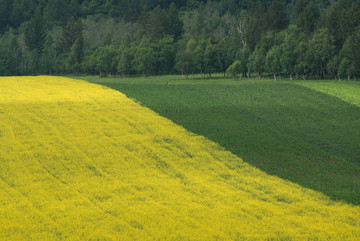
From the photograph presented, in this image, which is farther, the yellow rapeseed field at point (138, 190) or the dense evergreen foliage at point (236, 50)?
the dense evergreen foliage at point (236, 50)

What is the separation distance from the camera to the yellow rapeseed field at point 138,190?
78.1 ft

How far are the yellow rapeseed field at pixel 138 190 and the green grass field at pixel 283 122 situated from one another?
7.34 ft

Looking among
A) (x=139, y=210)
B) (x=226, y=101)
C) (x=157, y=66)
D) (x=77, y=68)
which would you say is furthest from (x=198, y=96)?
(x=77, y=68)

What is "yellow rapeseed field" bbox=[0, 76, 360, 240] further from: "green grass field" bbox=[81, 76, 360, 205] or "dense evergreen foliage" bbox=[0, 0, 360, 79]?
"dense evergreen foliage" bbox=[0, 0, 360, 79]

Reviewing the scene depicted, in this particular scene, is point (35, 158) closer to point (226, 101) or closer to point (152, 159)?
point (152, 159)

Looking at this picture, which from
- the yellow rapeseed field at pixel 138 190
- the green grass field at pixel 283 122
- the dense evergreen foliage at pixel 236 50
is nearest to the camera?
the yellow rapeseed field at pixel 138 190

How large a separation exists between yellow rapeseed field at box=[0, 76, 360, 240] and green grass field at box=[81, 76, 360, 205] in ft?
7.34

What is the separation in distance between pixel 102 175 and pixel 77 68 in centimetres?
11663

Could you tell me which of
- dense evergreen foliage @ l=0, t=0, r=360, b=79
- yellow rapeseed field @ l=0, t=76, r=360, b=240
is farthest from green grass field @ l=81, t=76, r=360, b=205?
dense evergreen foliage @ l=0, t=0, r=360, b=79

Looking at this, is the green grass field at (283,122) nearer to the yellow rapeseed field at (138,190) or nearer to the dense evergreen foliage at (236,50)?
the yellow rapeseed field at (138,190)

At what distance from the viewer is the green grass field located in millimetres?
37500

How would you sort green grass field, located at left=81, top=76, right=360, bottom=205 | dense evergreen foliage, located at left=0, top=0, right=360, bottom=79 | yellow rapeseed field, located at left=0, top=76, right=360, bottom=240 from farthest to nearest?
dense evergreen foliage, located at left=0, top=0, right=360, bottom=79, green grass field, located at left=81, top=76, right=360, bottom=205, yellow rapeseed field, located at left=0, top=76, right=360, bottom=240

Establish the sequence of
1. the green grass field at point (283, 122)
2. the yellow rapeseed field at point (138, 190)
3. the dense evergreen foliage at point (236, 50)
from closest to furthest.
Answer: the yellow rapeseed field at point (138, 190) < the green grass field at point (283, 122) < the dense evergreen foliage at point (236, 50)

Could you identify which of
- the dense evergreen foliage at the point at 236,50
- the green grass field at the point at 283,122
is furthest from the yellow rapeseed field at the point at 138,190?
the dense evergreen foliage at the point at 236,50
